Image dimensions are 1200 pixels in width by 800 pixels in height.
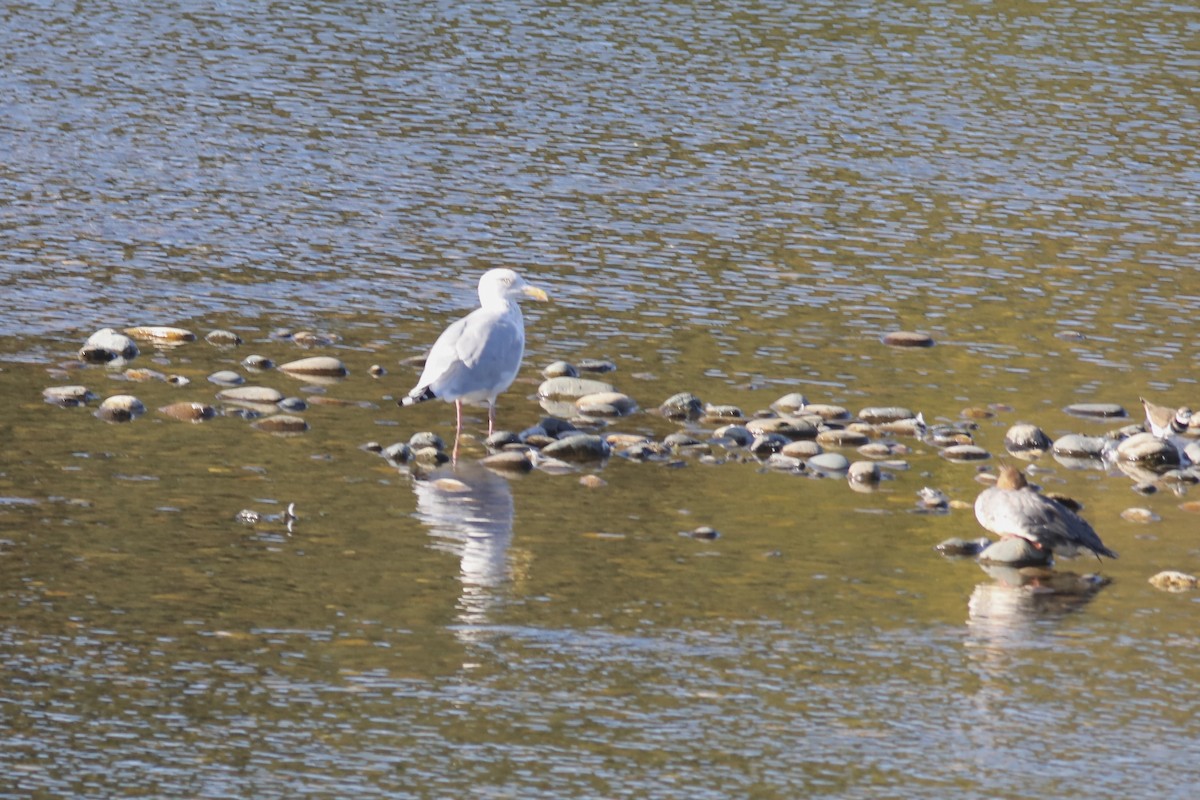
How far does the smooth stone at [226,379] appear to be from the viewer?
15.3 meters

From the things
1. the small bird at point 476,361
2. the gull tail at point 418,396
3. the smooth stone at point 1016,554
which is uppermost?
the small bird at point 476,361

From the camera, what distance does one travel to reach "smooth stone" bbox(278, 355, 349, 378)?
51.8 feet

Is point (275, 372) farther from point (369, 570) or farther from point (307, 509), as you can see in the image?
point (369, 570)

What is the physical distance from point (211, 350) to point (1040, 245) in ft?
33.5

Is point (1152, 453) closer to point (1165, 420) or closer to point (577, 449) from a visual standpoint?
point (1165, 420)

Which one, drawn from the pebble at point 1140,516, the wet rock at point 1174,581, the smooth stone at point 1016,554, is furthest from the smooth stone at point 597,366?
the wet rock at point 1174,581

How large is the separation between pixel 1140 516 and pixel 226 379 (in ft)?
23.1

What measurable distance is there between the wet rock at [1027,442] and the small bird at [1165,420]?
833 millimetres

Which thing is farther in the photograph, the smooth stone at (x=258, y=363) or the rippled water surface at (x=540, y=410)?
the smooth stone at (x=258, y=363)

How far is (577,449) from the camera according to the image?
13.9 m

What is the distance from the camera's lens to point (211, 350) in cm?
1638

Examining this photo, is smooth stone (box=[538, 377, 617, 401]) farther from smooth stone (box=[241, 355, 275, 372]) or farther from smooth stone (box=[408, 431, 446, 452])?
smooth stone (box=[241, 355, 275, 372])

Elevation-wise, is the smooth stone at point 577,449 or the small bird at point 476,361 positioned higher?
the small bird at point 476,361

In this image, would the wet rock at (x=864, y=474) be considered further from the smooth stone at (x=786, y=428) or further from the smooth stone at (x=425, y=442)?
the smooth stone at (x=425, y=442)
